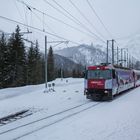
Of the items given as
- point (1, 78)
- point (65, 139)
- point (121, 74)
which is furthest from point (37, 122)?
point (1, 78)

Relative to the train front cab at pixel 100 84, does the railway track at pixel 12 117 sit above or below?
below

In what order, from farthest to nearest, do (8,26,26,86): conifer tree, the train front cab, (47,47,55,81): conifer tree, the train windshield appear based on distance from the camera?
(47,47,55,81): conifer tree
(8,26,26,86): conifer tree
the train windshield
the train front cab

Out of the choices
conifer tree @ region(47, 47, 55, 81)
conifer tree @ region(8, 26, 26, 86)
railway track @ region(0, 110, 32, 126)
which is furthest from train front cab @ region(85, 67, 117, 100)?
conifer tree @ region(47, 47, 55, 81)

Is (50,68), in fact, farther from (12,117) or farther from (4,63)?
(12,117)

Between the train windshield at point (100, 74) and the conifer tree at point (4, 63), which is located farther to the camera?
the conifer tree at point (4, 63)

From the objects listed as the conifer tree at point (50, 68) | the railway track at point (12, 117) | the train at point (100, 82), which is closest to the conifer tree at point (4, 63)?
the conifer tree at point (50, 68)

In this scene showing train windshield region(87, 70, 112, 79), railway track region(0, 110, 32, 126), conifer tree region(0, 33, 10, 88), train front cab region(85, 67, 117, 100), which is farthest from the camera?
conifer tree region(0, 33, 10, 88)

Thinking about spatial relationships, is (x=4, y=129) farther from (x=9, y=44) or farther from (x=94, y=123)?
(x=9, y=44)

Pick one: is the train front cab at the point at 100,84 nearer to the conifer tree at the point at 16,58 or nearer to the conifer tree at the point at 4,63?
the conifer tree at the point at 4,63

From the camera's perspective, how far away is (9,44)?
6191 cm

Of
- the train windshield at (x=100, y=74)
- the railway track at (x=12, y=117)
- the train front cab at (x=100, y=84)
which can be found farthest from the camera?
the train windshield at (x=100, y=74)

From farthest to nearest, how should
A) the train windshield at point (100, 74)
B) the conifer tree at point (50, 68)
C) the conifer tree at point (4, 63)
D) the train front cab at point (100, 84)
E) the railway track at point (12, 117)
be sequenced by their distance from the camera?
1. the conifer tree at point (50, 68)
2. the conifer tree at point (4, 63)
3. the train windshield at point (100, 74)
4. the train front cab at point (100, 84)
5. the railway track at point (12, 117)

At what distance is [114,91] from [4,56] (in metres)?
37.3

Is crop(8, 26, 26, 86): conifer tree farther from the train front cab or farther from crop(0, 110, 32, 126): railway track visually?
crop(0, 110, 32, 126): railway track
